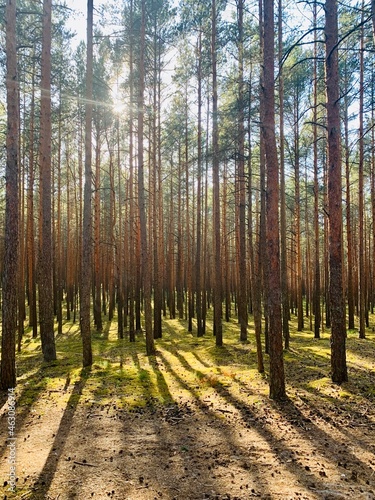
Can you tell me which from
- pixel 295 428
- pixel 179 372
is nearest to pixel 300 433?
pixel 295 428

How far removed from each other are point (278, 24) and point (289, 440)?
12.2 m

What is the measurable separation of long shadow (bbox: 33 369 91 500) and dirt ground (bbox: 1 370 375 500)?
0.04ft

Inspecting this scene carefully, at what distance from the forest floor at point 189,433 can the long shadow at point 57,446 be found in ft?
0.06

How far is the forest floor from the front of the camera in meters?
3.77

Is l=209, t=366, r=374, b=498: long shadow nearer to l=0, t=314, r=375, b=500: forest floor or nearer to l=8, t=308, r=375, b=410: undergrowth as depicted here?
l=0, t=314, r=375, b=500: forest floor

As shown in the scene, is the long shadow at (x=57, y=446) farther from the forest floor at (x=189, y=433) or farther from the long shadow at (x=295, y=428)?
the long shadow at (x=295, y=428)

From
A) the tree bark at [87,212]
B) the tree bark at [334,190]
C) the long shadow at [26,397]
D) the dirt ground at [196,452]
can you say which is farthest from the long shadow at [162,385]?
the tree bark at [334,190]

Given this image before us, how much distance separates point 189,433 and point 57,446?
1.85m

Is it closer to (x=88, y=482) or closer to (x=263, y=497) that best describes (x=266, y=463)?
(x=263, y=497)

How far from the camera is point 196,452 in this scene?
4598 millimetres

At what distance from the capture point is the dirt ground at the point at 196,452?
3701 mm

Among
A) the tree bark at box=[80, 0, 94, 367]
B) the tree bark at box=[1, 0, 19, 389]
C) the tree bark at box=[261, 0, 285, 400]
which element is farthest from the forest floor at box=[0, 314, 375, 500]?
the tree bark at box=[261, 0, 285, 400]

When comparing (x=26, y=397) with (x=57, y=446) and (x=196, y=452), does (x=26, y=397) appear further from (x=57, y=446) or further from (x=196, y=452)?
(x=196, y=452)

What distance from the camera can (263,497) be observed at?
138 inches
